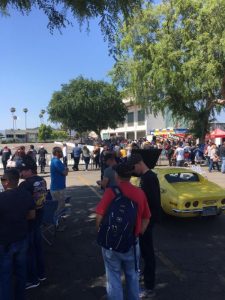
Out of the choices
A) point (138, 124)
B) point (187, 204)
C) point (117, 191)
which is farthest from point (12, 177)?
point (138, 124)

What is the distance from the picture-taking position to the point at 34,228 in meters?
5.12

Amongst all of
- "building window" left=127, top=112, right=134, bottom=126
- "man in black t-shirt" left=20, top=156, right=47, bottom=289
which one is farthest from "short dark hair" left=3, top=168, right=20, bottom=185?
"building window" left=127, top=112, right=134, bottom=126

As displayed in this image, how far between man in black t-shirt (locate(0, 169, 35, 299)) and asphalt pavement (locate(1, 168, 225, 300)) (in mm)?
822

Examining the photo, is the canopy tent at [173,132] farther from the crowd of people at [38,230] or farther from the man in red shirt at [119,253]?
the man in red shirt at [119,253]

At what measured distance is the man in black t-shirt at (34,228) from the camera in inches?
197

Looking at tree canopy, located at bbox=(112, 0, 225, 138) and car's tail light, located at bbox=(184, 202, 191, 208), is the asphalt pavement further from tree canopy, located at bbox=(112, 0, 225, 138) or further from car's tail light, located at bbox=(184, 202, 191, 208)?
tree canopy, located at bbox=(112, 0, 225, 138)

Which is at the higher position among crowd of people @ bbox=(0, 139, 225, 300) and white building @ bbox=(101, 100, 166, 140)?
white building @ bbox=(101, 100, 166, 140)

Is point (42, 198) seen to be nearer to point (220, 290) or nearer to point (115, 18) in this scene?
point (220, 290)

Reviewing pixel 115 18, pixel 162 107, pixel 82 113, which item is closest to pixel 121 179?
pixel 115 18

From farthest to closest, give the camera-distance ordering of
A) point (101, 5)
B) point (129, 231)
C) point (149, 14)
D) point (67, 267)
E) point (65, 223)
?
point (149, 14), point (65, 223), point (101, 5), point (67, 267), point (129, 231)

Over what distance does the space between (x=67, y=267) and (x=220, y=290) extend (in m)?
2.28

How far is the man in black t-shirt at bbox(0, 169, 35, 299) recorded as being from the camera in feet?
12.9

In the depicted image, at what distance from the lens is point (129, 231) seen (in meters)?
3.58

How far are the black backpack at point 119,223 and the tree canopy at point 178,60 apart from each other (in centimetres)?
1852
